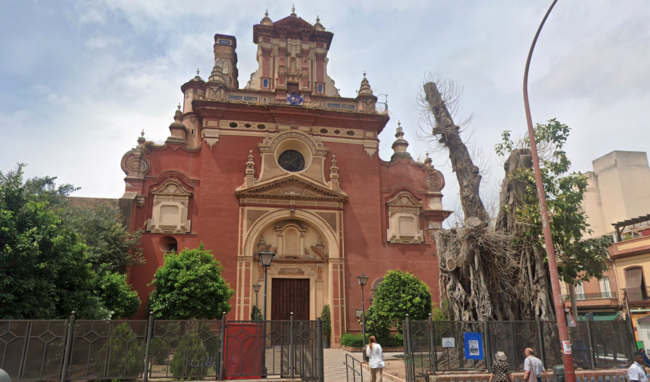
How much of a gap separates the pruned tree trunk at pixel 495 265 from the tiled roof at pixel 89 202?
16.8 meters

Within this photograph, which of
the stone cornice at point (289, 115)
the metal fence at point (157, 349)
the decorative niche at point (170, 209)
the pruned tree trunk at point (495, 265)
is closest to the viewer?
the metal fence at point (157, 349)

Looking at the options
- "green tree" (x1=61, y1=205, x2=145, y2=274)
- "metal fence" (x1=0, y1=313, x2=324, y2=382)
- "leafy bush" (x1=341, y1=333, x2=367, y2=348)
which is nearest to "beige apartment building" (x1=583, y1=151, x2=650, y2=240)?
"leafy bush" (x1=341, y1=333, x2=367, y2=348)

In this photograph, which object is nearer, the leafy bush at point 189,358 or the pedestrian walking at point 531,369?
the pedestrian walking at point 531,369

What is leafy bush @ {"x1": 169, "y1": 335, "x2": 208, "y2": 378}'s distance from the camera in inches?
395

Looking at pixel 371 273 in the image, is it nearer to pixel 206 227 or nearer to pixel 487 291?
pixel 206 227

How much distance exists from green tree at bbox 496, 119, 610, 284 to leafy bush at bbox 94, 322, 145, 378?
37.3 feet

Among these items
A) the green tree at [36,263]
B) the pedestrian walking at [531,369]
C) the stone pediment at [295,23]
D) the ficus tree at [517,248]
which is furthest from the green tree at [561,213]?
the stone pediment at [295,23]

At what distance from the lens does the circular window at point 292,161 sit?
25734mm

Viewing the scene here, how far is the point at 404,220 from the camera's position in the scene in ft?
83.9

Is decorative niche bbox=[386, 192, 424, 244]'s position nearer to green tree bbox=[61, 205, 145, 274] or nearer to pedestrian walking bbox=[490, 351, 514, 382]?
green tree bbox=[61, 205, 145, 274]

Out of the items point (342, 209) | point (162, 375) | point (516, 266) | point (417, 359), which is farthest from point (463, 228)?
point (342, 209)

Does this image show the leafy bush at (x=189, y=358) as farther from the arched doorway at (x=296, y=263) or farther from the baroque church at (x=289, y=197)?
the arched doorway at (x=296, y=263)

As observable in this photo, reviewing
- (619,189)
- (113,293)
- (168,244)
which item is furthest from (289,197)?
(619,189)

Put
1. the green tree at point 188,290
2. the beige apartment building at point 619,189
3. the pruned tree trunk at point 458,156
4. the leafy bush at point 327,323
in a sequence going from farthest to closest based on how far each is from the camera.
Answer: the beige apartment building at point 619,189 → the leafy bush at point 327,323 → the green tree at point 188,290 → the pruned tree trunk at point 458,156
